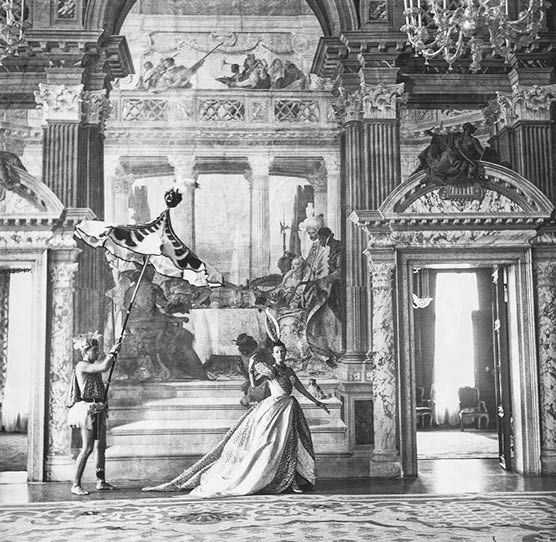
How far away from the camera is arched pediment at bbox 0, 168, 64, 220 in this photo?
10.1 m

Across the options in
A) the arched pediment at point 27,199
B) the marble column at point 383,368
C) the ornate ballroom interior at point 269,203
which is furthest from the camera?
the ornate ballroom interior at point 269,203

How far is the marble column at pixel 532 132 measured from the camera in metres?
10.9

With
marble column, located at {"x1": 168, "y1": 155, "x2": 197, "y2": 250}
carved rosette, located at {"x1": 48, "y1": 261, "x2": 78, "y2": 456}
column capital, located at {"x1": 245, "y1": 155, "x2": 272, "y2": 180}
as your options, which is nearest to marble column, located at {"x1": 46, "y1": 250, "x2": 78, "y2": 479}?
carved rosette, located at {"x1": 48, "y1": 261, "x2": 78, "y2": 456}

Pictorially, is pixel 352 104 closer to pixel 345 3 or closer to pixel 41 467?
pixel 345 3

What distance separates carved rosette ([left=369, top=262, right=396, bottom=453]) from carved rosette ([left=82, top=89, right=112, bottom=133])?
3.99m

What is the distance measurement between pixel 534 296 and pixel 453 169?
1.84 meters

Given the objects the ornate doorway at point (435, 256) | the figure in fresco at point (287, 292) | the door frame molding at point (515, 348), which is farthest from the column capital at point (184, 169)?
the door frame molding at point (515, 348)

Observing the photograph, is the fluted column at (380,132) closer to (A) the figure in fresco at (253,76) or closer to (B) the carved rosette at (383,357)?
(B) the carved rosette at (383,357)

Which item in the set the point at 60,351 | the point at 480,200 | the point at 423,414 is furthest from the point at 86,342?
the point at 423,414

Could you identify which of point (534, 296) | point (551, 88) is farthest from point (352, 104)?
point (534, 296)

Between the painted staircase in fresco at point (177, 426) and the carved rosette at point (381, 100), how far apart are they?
3476 millimetres

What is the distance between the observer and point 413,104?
37.6 ft

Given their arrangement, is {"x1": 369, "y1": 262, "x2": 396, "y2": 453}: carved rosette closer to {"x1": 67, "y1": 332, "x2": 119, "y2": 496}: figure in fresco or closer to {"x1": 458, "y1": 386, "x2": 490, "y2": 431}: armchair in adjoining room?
{"x1": 67, "y1": 332, "x2": 119, "y2": 496}: figure in fresco

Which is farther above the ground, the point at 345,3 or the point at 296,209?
the point at 345,3
